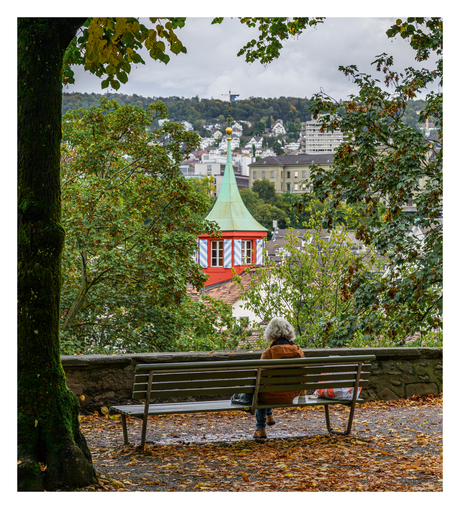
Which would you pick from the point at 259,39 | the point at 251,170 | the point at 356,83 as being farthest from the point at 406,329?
the point at 251,170

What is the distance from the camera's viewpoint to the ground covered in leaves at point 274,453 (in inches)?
154

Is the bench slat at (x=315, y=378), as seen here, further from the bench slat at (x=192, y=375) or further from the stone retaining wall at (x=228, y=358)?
the stone retaining wall at (x=228, y=358)

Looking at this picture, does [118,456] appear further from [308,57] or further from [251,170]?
[251,170]

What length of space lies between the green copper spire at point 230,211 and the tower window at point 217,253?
134 centimetres

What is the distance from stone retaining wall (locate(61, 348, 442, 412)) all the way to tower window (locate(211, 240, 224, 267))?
1418 inches

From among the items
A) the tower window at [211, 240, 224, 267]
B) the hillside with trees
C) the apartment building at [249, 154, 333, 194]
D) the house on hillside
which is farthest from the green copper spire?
the house on hillside

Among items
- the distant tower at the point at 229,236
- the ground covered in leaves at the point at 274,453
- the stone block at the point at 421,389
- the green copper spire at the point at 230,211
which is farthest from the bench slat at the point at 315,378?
the green copper spire at the point at 230,211

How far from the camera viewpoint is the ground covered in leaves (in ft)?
12.8

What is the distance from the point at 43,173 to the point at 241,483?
2392 mm

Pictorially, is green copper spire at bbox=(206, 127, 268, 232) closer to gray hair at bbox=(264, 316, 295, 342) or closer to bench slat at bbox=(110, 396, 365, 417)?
gray hair at bbox=(264, 316, 295, 342)

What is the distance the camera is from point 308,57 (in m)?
18.0

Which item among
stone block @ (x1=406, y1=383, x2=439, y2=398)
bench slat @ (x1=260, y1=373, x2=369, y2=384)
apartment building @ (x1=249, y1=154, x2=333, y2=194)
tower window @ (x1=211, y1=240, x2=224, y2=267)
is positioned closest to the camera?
bench slat @ (x1=260, y1=373, x2=369, y2=384)

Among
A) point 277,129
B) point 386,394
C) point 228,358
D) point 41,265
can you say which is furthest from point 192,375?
point 277,129

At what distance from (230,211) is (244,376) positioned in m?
39.1
